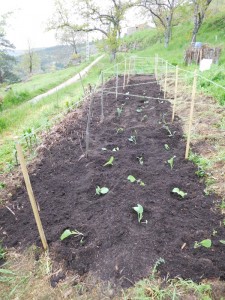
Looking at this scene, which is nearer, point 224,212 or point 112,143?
point 224,212

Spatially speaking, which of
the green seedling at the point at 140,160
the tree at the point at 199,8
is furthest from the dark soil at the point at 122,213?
the tree at the point at 199,8

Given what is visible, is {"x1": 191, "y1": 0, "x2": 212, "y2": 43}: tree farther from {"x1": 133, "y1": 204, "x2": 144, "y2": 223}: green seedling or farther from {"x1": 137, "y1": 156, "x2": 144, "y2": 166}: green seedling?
{"x1": 133, "y1": 204, "x2": 144, "y2": 223}: green seedling

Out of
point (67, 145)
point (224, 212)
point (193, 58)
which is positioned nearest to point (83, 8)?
point (193, 58)

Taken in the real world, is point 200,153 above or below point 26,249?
above

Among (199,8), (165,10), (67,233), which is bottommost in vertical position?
(67,233)

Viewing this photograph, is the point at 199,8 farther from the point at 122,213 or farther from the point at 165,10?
the point at 122,213

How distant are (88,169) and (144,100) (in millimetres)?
4341

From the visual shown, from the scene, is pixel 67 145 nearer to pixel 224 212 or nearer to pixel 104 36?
pixel 224 212

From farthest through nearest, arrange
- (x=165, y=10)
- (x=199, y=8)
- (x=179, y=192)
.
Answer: (x=165, y=10) → (x=199, y=8) → (x=179, y=192)

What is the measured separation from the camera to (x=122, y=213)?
116 inches

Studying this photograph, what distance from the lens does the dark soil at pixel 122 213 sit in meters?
2.40

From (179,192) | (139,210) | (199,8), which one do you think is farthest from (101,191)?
(199,8)

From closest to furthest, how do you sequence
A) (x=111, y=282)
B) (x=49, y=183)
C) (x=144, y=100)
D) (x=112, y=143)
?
(x=111, y=282) < (x=49, y=183) < (x=112, y=143) < (x=144, y=100)

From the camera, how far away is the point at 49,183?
150 inches
